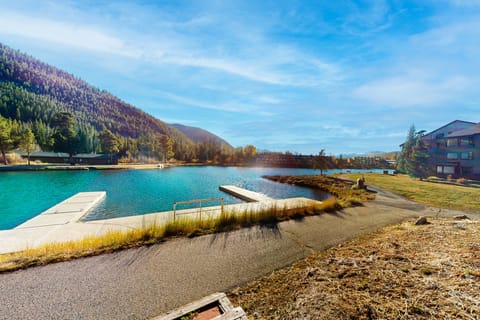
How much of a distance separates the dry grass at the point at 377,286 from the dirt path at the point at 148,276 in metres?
0.46

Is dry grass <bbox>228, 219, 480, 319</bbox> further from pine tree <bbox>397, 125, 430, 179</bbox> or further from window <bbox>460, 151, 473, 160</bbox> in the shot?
pine tree <bbox>397, 125, 430, 179</bbox>

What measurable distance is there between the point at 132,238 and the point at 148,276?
1.56 meters

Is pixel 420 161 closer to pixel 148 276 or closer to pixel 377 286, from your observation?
pixel 377 286

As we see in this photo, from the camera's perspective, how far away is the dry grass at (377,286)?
1.84 metres

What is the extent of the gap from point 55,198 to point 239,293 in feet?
42.4

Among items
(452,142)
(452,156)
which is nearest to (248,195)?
(452,156)

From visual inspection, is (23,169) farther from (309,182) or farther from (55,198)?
(309,182)

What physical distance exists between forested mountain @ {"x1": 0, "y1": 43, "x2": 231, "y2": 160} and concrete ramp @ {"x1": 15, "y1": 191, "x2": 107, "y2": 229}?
34.3 metres

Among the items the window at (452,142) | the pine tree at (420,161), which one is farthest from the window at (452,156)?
the pine tree at (420,161)

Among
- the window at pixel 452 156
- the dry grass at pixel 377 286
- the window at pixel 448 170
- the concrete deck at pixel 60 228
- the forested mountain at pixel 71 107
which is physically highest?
the forested mountain at pixel 71 107

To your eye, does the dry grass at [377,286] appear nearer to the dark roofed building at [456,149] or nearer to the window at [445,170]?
the dark roofed building at [456,149]

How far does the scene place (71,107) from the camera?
95.1 metres

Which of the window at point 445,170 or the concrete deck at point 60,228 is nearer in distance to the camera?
the concrete deck at point 60,228

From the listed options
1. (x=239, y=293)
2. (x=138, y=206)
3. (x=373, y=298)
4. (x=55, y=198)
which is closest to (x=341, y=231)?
(x=373, y=298)
